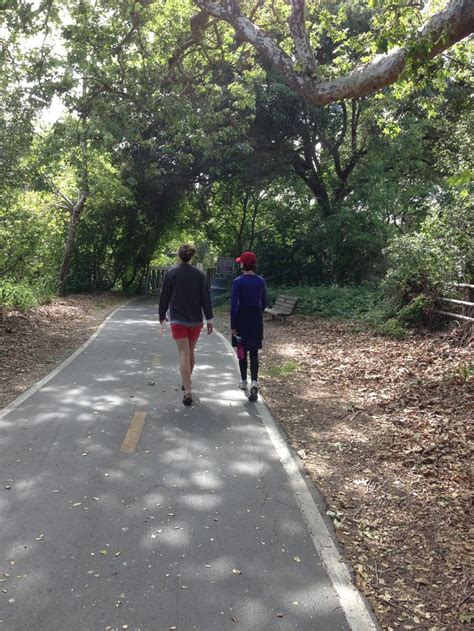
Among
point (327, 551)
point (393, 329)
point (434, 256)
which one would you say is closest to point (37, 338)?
point (393, 329)

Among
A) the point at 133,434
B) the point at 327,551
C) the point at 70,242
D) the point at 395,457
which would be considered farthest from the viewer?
the point at 70,242

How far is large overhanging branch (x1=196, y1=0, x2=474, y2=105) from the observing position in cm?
607

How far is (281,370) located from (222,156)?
43.6 ft

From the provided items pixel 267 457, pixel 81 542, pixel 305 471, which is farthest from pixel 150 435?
pixel 81 542

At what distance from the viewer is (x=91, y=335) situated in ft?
44.7

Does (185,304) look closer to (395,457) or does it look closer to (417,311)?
(395,457)

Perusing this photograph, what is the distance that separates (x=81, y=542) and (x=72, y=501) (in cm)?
64

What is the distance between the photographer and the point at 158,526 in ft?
13.1

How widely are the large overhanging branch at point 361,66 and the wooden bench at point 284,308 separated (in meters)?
8.93

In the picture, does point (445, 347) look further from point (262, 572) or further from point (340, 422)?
point (262, 572)

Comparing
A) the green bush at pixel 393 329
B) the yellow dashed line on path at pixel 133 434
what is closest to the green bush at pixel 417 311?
the green bush at pixel 393 329

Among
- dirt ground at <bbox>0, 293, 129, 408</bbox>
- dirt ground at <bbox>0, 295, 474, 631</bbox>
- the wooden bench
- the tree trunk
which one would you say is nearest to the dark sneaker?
dirt ground at <bbox>0, 295, 474, 631</bbox>

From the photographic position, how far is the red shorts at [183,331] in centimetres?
733

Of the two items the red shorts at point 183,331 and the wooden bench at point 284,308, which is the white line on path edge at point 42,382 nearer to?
the red shorts at point 183,331
